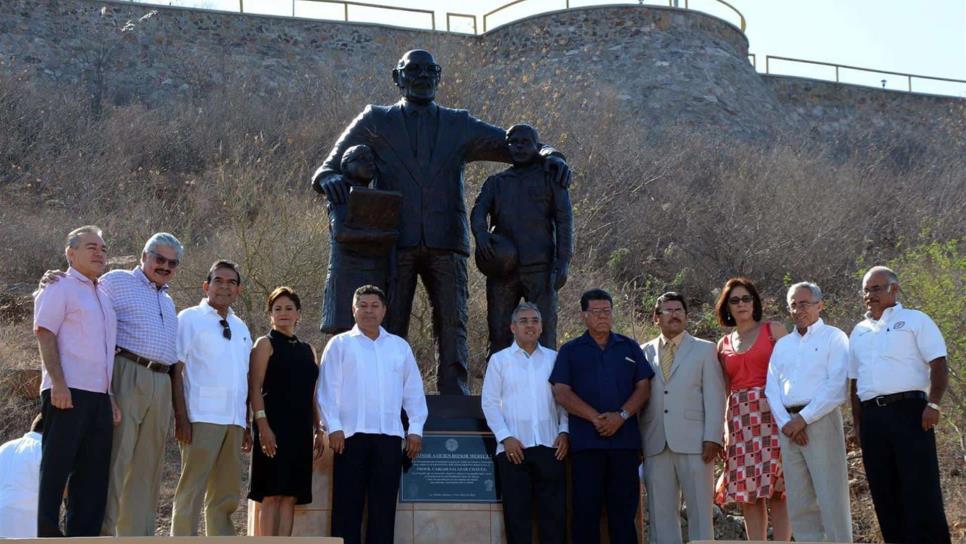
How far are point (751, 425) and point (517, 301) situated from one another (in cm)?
167

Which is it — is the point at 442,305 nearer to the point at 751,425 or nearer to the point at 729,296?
the point at 729,296

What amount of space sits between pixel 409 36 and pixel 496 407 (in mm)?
24421

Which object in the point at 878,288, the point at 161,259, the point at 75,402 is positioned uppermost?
the point at 161,259

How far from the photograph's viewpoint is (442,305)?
8.27 m

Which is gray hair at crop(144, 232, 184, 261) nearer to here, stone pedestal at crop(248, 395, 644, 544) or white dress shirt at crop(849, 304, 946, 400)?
stone pedestal at crop(248, 395, 644, 544)

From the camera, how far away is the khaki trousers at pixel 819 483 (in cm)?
731

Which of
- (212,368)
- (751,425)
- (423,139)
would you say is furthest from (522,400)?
(423,139)

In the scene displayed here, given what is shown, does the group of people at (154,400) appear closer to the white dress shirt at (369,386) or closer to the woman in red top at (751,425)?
the white dress shirt at (369,386)

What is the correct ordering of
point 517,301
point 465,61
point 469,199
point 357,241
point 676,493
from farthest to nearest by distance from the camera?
point 465,61 → point 469,199 → point 517,301 → point 357,241 → point 676,493

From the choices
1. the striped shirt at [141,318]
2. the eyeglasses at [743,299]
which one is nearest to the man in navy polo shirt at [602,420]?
the eyeglasses at [743,299]

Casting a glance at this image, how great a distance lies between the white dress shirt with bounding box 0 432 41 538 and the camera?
24.1 feet

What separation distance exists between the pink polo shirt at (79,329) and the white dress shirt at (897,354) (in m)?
4.09

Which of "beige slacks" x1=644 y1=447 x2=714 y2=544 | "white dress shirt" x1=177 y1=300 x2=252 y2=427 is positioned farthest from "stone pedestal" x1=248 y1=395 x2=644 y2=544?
"white dress shirt" x1=177 y1=300 x2=252 y2=427

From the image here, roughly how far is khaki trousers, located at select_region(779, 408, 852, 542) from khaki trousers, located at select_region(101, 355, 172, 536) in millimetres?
3492
